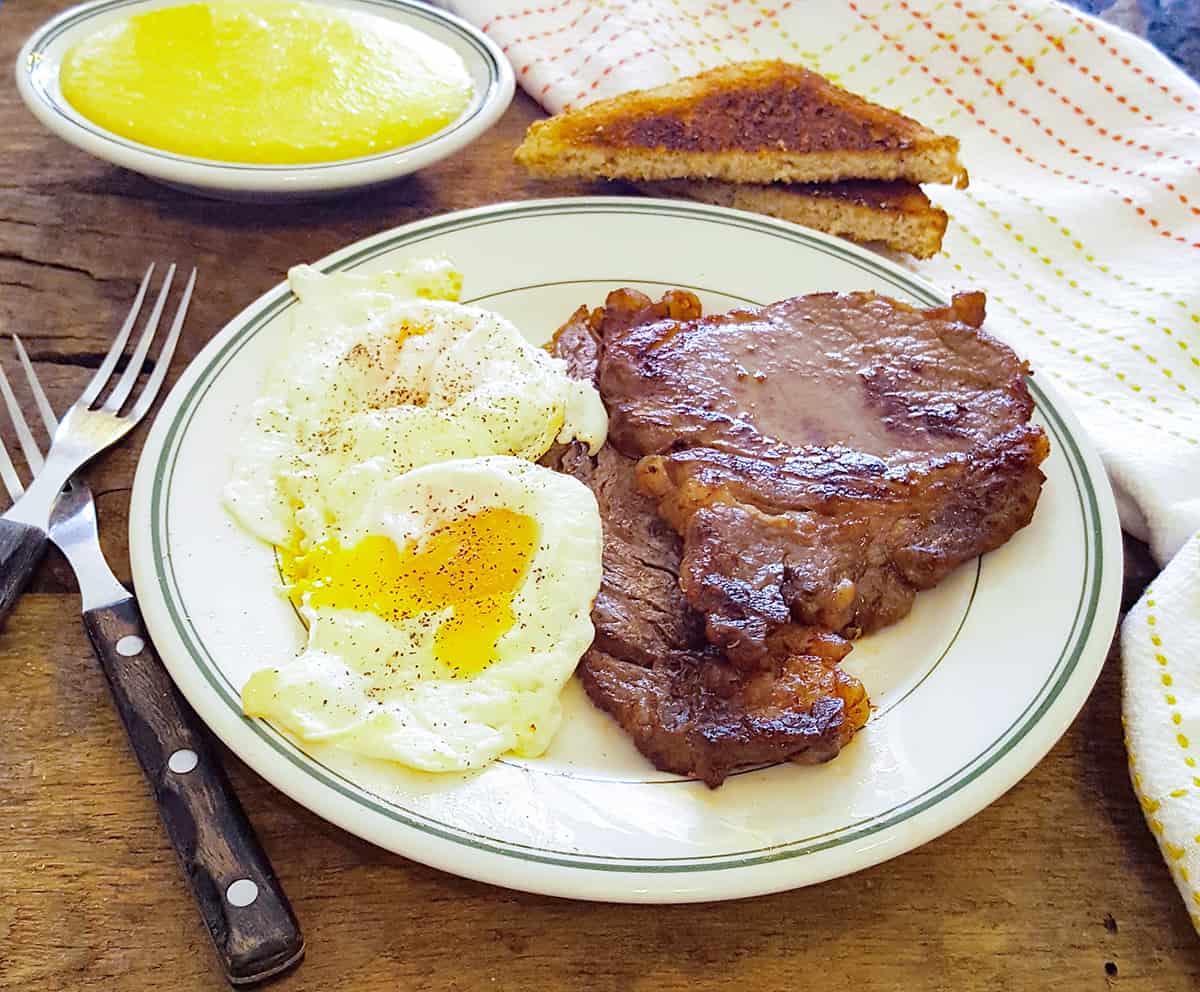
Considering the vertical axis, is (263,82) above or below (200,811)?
above

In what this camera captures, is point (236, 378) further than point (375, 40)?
No

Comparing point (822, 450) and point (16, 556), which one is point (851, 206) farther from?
point (16, 556)

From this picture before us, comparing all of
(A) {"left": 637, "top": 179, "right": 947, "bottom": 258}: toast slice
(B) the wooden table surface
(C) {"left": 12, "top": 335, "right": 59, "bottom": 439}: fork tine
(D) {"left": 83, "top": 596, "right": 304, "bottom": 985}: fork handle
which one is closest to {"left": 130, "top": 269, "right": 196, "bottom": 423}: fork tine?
(C) {"left": 12, "top": 335, "right": 59, "bottom": 439}: fork tine

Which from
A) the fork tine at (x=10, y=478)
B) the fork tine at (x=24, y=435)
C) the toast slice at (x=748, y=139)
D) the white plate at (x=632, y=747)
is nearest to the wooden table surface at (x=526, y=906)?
the white plate at (x=632, y=747)

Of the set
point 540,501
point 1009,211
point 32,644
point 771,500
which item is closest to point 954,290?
point 1009,211

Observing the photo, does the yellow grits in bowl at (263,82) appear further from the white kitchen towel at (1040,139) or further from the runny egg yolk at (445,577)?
the runny egg yolk at (445,577)

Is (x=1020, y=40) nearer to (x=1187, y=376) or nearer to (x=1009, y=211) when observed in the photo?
(x=1009, y=211)

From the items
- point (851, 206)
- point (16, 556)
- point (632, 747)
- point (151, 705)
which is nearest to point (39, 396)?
point (16, 556)

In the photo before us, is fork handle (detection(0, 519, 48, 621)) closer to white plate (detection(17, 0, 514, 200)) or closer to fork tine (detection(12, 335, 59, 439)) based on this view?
fork tine (detection(12, 335, 59, 439))
